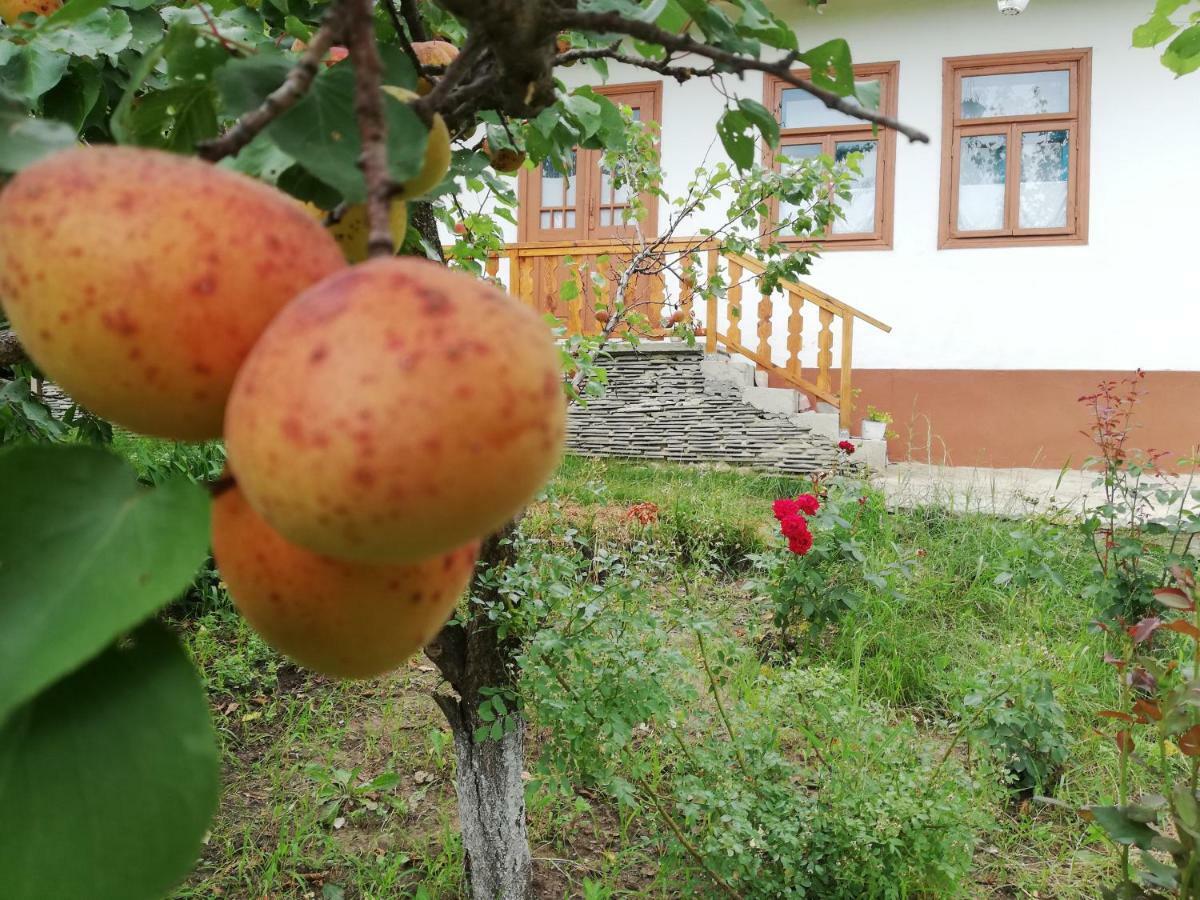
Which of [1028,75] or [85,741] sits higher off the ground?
[1028,75]

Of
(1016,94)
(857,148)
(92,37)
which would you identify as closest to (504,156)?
(92,37)

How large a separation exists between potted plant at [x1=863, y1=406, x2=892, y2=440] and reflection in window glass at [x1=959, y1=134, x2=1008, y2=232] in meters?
1.65

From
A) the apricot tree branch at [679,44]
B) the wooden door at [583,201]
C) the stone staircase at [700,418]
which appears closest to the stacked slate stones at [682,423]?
the stone staircase at [700,418]

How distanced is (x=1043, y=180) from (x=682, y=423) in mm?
3210

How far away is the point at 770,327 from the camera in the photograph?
6082mm

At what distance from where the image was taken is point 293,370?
0.80 ft

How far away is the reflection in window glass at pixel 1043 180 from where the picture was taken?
621cm

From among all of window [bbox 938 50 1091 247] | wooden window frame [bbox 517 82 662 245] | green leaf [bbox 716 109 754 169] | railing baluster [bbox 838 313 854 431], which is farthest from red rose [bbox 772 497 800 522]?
window [bbox 938 50 1091 247]

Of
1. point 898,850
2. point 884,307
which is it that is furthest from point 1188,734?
point 884,307

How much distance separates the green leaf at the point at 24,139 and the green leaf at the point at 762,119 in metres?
0.46

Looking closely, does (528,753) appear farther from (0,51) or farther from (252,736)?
(0,51)

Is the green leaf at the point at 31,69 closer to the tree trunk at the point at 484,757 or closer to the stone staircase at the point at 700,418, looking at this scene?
the tree trunk at the point at 484,757

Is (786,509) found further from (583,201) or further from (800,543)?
(583,201)

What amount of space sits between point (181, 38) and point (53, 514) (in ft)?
0.88
